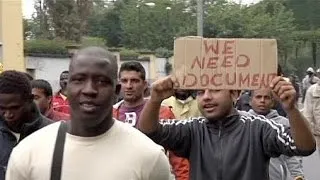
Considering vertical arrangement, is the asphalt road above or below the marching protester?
below

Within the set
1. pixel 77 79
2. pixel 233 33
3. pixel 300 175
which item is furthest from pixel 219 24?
pixel 77 79

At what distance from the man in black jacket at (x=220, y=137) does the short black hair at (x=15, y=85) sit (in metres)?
0.72

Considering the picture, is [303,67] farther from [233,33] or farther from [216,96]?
[216,96]

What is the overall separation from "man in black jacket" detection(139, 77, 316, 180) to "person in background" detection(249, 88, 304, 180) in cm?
125

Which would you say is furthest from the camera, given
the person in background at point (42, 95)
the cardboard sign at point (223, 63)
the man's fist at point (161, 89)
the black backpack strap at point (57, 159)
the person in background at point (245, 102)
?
the person in background at point (245, 102)

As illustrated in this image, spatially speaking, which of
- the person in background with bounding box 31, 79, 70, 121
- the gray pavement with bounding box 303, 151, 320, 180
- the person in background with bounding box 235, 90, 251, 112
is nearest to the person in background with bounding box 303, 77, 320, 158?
the person in background with bounding box 235, 90, 251, 112

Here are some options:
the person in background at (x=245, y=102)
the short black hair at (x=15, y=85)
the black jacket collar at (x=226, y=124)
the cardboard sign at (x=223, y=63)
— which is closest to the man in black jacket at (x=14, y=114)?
the short black hair at (x=15, y=85)

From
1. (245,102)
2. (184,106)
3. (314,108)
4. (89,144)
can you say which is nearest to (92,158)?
(89,144)

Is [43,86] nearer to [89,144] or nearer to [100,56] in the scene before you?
[100,56]

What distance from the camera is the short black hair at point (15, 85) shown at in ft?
15.5

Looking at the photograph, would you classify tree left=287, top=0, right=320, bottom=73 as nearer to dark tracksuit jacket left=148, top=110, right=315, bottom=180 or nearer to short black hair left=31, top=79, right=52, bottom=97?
short black hair left=31, top=79, right=52, bottom=97

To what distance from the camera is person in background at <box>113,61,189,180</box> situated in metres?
6.03

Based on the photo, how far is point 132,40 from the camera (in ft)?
182

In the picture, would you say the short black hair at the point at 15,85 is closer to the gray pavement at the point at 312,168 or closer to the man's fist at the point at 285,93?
the man's fist at the point at 285,93
